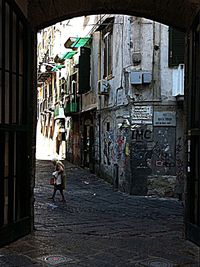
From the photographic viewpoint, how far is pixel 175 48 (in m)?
13.9

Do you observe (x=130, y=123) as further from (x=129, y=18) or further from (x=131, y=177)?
(x=129, y=18)

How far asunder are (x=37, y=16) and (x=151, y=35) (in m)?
5.98

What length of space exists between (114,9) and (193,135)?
2.83 m

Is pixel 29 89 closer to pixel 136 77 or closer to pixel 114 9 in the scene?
pixel 114 9

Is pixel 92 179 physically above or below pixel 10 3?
below

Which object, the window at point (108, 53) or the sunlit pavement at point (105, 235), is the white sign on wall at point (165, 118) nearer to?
the sunlit pavement at point (105, 235)

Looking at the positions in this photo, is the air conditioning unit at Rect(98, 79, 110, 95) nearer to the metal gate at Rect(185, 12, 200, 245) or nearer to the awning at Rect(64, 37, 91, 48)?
the awning at Rect(64, 37, 91, 48)

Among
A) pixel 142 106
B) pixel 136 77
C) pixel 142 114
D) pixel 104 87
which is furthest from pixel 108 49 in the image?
pixel 142 114

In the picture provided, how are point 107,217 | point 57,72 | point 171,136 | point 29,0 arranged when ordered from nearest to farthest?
point 29,0
point 107,217
point 171,136
point 57,72

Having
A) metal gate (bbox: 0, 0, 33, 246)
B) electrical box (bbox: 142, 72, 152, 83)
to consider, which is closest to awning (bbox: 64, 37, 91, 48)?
electrical box (bbox: 142, 72, 152, 83)

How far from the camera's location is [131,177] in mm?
13938

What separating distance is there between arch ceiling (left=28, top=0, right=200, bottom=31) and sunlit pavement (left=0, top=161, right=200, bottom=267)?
361cm

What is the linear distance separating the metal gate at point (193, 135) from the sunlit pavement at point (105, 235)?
397mm

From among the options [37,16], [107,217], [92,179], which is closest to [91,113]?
[92,179]
